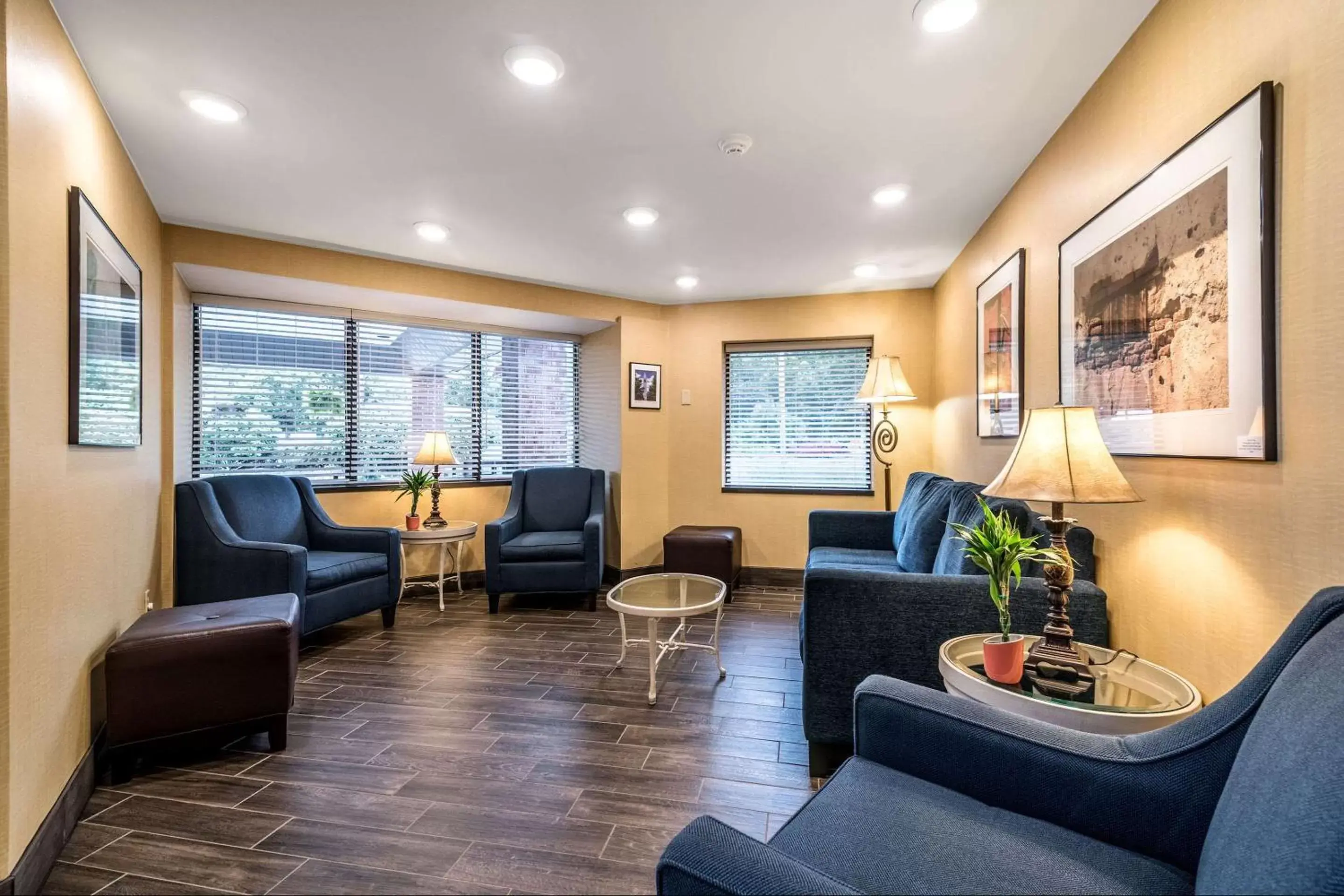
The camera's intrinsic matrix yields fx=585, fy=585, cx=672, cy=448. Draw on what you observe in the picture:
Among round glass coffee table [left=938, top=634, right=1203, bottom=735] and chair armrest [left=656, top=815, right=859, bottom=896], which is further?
round glass coffee table [left=938, top=634, right=1203, bottom=735]

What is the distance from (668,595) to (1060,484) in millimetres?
1971

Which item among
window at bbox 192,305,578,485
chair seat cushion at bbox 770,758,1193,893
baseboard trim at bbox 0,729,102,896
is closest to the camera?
chair seat cushion at bbox 770,758,1193,893

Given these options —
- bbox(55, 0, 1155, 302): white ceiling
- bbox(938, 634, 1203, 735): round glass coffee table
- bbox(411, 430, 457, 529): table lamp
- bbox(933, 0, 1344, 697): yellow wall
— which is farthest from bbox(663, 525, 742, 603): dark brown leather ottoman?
bbox(938, 634, 1203, 735): round glass coffee table

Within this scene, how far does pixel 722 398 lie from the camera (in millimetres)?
5191

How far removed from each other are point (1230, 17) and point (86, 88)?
3.49 metres

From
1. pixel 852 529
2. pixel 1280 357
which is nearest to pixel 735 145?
pixel 1280 357

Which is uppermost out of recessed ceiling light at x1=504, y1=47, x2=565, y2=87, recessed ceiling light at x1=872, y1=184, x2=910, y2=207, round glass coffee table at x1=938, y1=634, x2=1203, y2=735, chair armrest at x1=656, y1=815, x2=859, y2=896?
recessed ceiling light at x1=872, y1=184, x2=910, y2=207

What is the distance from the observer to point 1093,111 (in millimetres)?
2098

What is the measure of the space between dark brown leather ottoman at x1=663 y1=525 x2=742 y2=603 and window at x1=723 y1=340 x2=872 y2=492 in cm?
78

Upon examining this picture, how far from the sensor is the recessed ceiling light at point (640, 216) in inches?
125

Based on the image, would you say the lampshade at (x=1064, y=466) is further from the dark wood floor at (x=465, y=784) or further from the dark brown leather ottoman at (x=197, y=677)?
the dark brown leather ottoman at (x=197, y=677)

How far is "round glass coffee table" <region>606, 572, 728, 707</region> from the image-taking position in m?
2.69

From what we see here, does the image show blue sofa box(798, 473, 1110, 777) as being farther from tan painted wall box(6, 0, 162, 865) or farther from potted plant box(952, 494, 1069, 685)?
tan painted wall box(6, 0, 162, 865)

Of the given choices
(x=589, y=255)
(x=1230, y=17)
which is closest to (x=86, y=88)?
(x=589, y=255)
